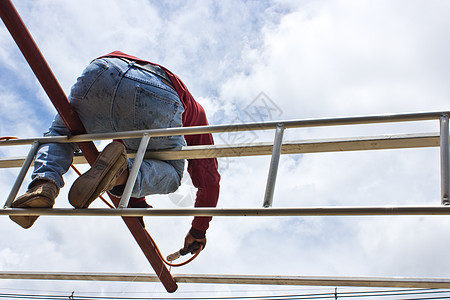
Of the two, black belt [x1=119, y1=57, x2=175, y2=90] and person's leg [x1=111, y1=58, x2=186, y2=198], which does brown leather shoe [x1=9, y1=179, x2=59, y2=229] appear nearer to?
person's leg [x1=111, y1=58, x2=186, y2=198]

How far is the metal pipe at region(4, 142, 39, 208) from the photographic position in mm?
2695

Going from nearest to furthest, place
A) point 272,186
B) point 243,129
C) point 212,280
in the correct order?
point 272,186
point 243,129
point 212,280

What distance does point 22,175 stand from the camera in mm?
2834

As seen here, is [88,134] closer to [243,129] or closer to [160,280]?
[243,129]

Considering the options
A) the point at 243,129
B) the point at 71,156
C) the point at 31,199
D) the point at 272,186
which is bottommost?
the point at 31,199

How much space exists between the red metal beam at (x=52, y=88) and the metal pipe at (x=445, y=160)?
1850 mm

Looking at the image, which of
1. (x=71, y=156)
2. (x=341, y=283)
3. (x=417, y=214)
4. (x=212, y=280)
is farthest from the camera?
(x=212, y=280)

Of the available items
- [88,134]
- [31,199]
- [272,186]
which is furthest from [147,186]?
[272,186]

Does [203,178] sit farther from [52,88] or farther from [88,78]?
[52,88]

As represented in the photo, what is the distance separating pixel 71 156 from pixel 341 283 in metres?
1.99

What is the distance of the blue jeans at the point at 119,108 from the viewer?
2.80 m

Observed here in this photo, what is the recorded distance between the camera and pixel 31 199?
255 centimetres

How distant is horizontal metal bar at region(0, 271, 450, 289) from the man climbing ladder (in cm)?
87

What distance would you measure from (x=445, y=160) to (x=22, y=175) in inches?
92.1
